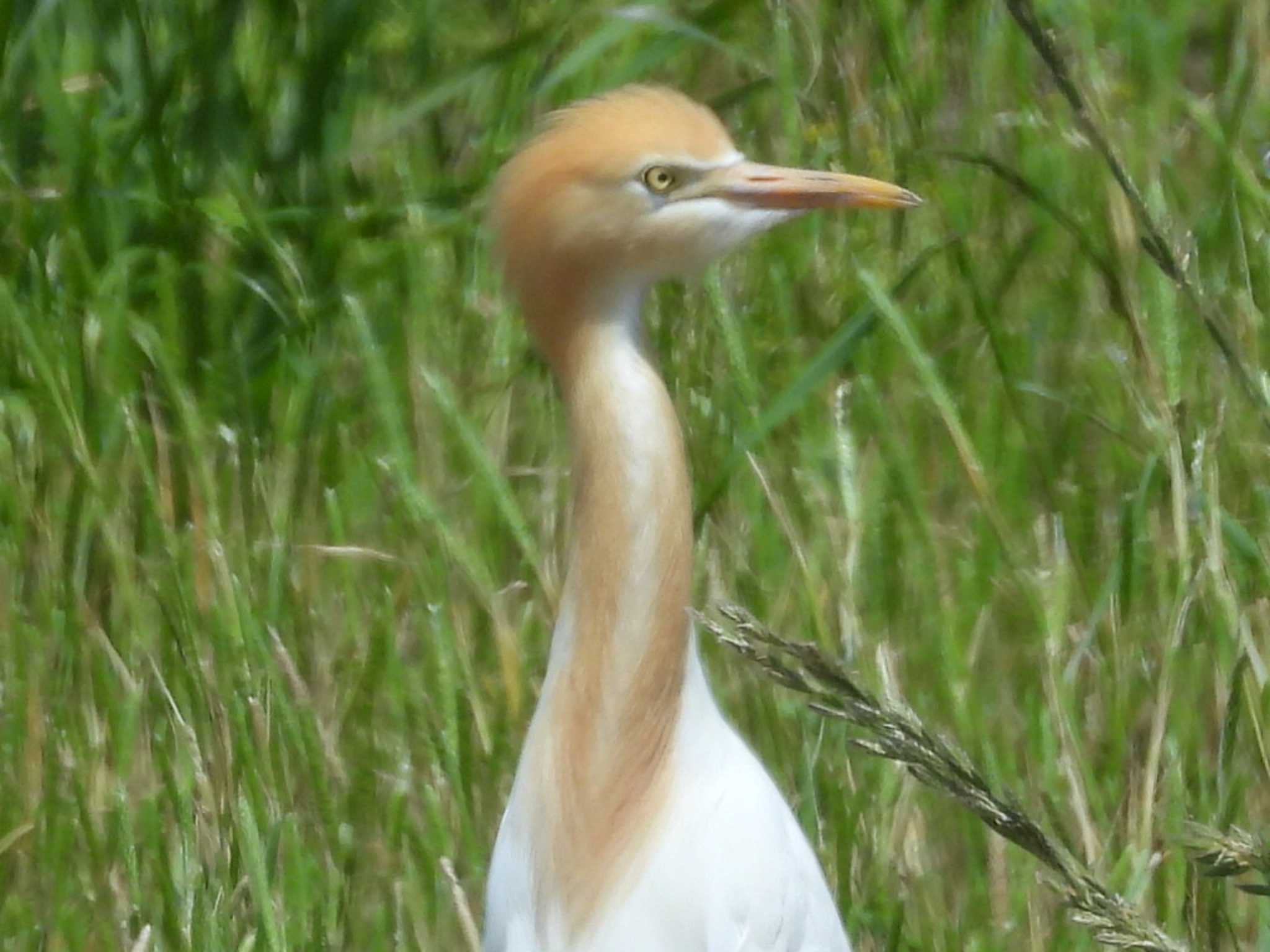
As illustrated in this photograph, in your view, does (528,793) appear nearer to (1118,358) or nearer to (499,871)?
(499,871)

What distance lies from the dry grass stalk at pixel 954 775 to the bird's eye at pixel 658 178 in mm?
684

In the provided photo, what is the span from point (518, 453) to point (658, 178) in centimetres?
101

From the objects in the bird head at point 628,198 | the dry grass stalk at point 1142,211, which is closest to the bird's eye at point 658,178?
the bird head at point 628,198

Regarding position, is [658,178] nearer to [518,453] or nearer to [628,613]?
[628,613]

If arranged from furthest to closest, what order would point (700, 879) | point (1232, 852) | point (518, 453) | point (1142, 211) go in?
point (518, 453), point (700, 879), point (1142, 211), point (1232, 852)

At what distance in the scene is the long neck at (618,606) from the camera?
1.73m

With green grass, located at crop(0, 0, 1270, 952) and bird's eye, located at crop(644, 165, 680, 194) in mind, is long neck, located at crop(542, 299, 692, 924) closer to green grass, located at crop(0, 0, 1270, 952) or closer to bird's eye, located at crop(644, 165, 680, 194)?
bird's eye, located at crop(644, 165, 680, 194)

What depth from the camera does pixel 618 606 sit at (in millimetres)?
1746

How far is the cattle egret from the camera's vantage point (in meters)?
1.71

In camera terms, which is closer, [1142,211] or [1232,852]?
[1232,852]

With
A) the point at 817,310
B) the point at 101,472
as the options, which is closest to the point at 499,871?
the point at 101,472

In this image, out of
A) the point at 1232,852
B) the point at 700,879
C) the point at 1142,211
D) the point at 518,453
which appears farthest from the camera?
the point at 518,453

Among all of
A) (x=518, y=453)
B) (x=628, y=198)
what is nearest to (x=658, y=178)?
(x=628, y=198)

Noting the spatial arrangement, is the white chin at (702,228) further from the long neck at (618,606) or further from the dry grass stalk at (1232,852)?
the dry grass stalk at (1232,852)
